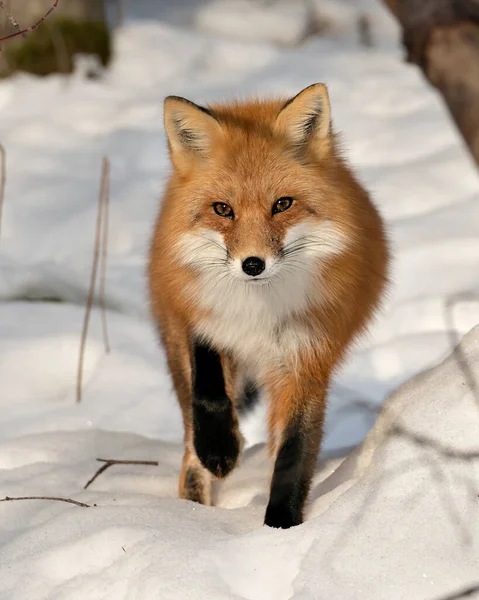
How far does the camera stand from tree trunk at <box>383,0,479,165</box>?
9.32 ft

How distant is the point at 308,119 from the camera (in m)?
2.96

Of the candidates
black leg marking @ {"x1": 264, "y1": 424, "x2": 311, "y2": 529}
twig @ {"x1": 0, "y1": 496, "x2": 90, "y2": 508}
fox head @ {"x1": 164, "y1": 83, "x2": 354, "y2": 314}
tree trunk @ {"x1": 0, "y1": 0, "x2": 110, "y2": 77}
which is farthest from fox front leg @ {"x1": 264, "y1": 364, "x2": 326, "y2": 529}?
tree trunk @ {"x1": 0, "y1": 0, "x2": 110, "y2": 77}

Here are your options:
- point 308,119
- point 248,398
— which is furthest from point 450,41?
point 248,398

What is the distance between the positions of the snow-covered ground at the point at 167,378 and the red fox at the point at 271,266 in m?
0.26

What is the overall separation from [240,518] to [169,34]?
5655 mm

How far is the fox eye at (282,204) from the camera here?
279 centimetres

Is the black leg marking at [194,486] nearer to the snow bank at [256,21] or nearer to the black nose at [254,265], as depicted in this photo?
the black nose at [254,265]

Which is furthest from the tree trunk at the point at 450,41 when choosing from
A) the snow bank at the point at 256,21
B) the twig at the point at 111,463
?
the snow bank at the point at 256,21

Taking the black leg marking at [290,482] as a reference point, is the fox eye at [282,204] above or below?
above

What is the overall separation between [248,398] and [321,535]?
1467 mm

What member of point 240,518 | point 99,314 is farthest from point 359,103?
point 240,518

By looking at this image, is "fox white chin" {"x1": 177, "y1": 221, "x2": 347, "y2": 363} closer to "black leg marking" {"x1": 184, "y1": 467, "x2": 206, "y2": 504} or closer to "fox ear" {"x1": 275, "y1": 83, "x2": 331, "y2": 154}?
"fox ear" {"x1": 275, "y1": 83, "x2": 331, "y2": 154}

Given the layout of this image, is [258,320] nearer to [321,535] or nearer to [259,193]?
[259,193]

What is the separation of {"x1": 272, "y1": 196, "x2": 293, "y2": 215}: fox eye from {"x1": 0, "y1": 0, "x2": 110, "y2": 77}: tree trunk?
4.12m
